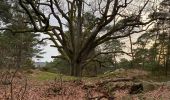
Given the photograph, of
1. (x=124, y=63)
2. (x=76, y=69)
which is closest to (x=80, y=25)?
(x=76, y=69)

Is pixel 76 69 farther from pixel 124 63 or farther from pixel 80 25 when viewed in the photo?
pixel 124 63

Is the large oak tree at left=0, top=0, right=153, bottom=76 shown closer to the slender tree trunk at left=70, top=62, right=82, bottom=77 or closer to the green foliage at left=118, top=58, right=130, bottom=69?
the slender tree trunk at left=70, top=62, right=82, bottom=77

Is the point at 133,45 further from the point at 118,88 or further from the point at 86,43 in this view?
the point at 118,88

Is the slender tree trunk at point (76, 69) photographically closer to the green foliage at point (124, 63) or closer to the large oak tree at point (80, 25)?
the large oak tree at point (80, 25)

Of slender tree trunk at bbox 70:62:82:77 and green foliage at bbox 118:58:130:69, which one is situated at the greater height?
green foliage at bbox 118:58:130:69

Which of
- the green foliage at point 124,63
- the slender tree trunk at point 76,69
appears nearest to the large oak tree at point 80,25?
the slender tree trunk at point 76,69

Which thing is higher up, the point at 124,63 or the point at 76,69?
the point at 124,63

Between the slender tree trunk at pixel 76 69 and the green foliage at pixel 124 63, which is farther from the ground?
the green foliage at pixel 124 63

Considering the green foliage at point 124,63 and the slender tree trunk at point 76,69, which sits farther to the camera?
the green foliage at point 124,63

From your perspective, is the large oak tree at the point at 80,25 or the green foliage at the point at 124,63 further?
the green foliage at the point at 124,63

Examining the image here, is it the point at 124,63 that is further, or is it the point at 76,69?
the point at 124,63

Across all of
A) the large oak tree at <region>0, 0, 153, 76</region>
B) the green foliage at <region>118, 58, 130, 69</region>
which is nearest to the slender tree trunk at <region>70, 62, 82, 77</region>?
the large oak tree at <region>0, 0, 153, 76</region>

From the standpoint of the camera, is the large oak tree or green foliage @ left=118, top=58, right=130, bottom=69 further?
green foliage @ left=118, top=58, right=130, bottom=69

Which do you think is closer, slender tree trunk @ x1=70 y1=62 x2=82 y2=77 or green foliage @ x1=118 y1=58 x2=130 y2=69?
slender tree trunk @ x1=70 y1=62 x2=82 y2=77
